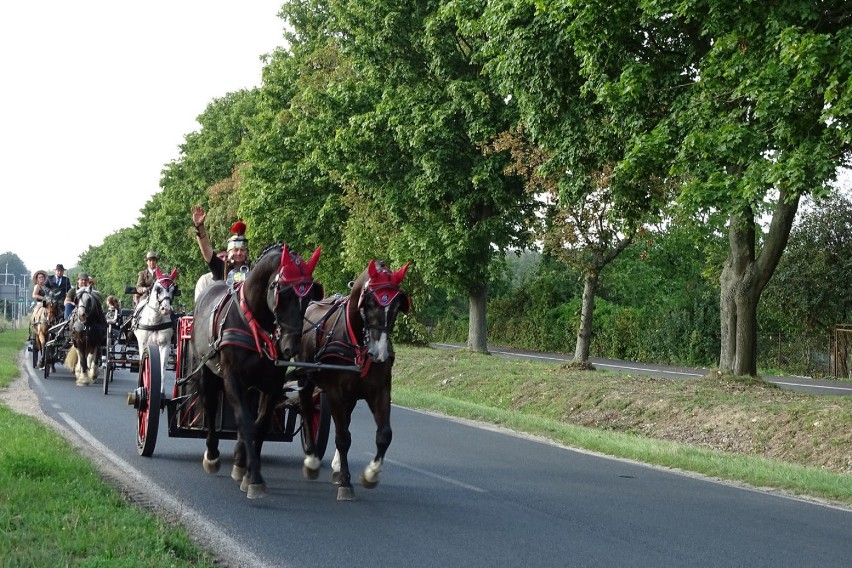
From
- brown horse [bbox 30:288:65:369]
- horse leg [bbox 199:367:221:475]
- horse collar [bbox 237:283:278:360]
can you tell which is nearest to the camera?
horse collar [bbox 237:283:278:360]

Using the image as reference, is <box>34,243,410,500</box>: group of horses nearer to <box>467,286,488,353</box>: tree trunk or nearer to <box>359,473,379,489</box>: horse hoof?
<box>359,473,379,489</box>: horse hoof

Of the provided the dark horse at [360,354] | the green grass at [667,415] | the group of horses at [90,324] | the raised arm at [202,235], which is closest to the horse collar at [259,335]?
the dark horse at [360,354]

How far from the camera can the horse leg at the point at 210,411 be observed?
10.1 meters

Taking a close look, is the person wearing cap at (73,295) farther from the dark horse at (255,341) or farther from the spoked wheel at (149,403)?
the dark horse at (255,341)

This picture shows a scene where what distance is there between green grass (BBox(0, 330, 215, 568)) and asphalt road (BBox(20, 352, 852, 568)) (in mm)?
363

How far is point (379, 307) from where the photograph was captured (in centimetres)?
896

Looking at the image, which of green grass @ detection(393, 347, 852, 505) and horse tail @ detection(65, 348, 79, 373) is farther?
horse tail @ detection(65, 348, 79, 373)

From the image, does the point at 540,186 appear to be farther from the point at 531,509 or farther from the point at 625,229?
the point at 531,509

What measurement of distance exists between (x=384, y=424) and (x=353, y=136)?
77.8 feet

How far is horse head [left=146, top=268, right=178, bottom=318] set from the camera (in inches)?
670

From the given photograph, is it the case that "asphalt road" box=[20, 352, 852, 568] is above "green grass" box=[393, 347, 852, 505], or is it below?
below

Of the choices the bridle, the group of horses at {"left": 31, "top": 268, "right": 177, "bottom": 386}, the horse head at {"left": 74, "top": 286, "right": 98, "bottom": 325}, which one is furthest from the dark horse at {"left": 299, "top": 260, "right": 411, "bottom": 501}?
the horse head at {"left": 74, "top": 286, "right": 98, "bottom": 325}

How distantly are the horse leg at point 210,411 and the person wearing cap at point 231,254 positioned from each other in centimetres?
116

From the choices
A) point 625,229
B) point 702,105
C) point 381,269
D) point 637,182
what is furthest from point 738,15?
point 381,269
